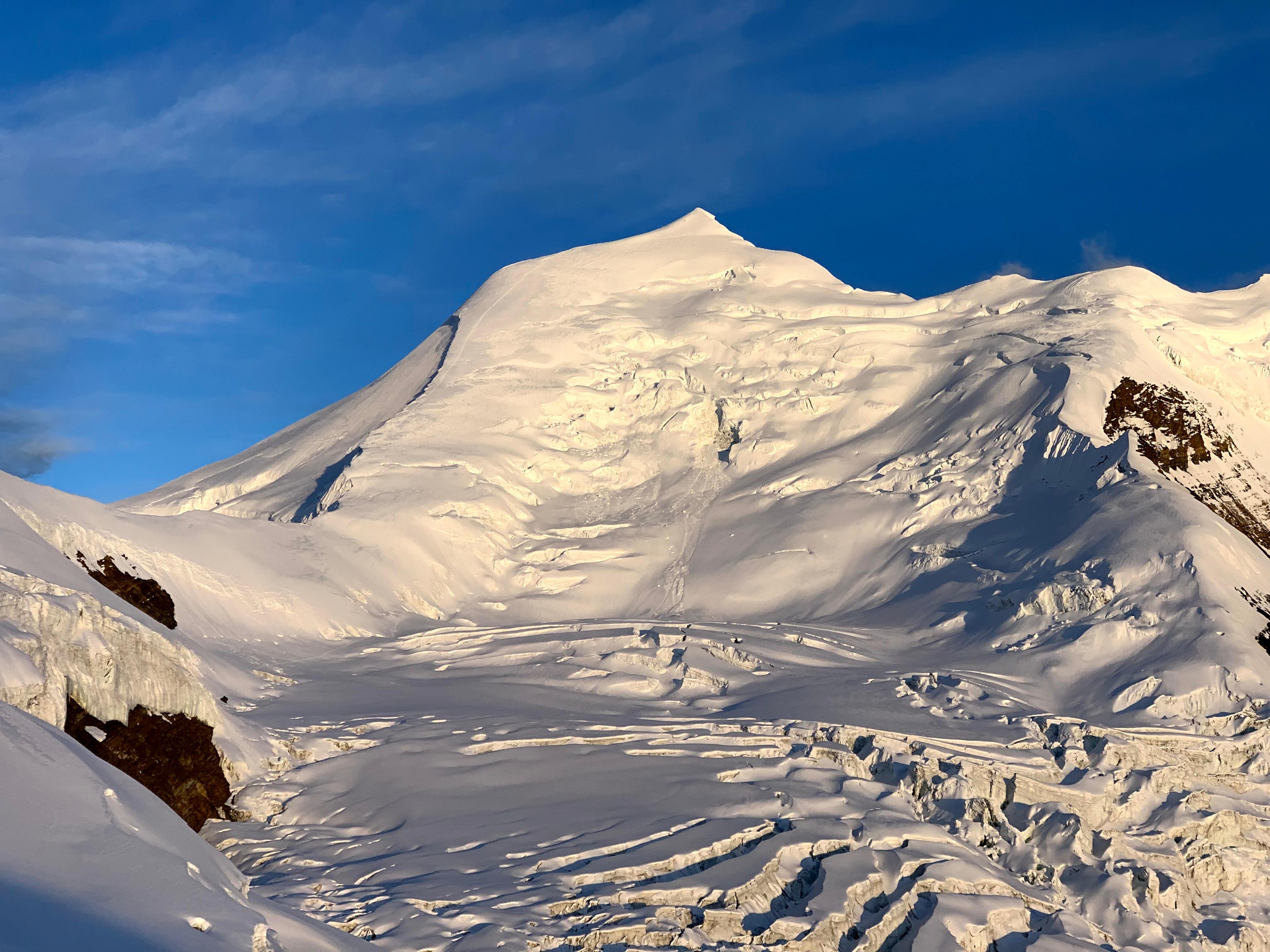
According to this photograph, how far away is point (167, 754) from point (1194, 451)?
58321 millimetres

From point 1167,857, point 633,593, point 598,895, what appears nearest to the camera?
point 598,895

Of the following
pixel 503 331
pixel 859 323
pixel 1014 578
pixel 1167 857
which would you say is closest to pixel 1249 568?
pixel 1014 578

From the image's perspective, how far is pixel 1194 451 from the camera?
6856 cm

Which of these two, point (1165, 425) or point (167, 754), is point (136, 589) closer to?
point (167, 754)

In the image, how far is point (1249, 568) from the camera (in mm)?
58594

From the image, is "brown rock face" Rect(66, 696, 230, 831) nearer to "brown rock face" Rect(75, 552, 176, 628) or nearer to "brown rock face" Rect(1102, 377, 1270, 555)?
"brown rock face" Rect(75, 552, 176, 628)

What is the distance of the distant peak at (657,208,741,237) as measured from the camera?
105312 millimetres

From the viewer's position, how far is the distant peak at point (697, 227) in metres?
105

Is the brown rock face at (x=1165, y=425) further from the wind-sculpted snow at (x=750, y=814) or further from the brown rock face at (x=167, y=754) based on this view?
the brown rock face at (x=167, y=754)

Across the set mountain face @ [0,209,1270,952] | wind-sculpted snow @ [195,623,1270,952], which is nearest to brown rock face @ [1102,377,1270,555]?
mountain face @ [0,209,1270,952]

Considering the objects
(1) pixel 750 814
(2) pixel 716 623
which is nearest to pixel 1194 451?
(2) pixel 716 623

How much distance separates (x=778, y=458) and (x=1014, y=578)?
22.0 meters

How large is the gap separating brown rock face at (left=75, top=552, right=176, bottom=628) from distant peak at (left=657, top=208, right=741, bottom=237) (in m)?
66.1

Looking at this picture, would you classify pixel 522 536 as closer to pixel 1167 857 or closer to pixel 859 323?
pixel 859 323
